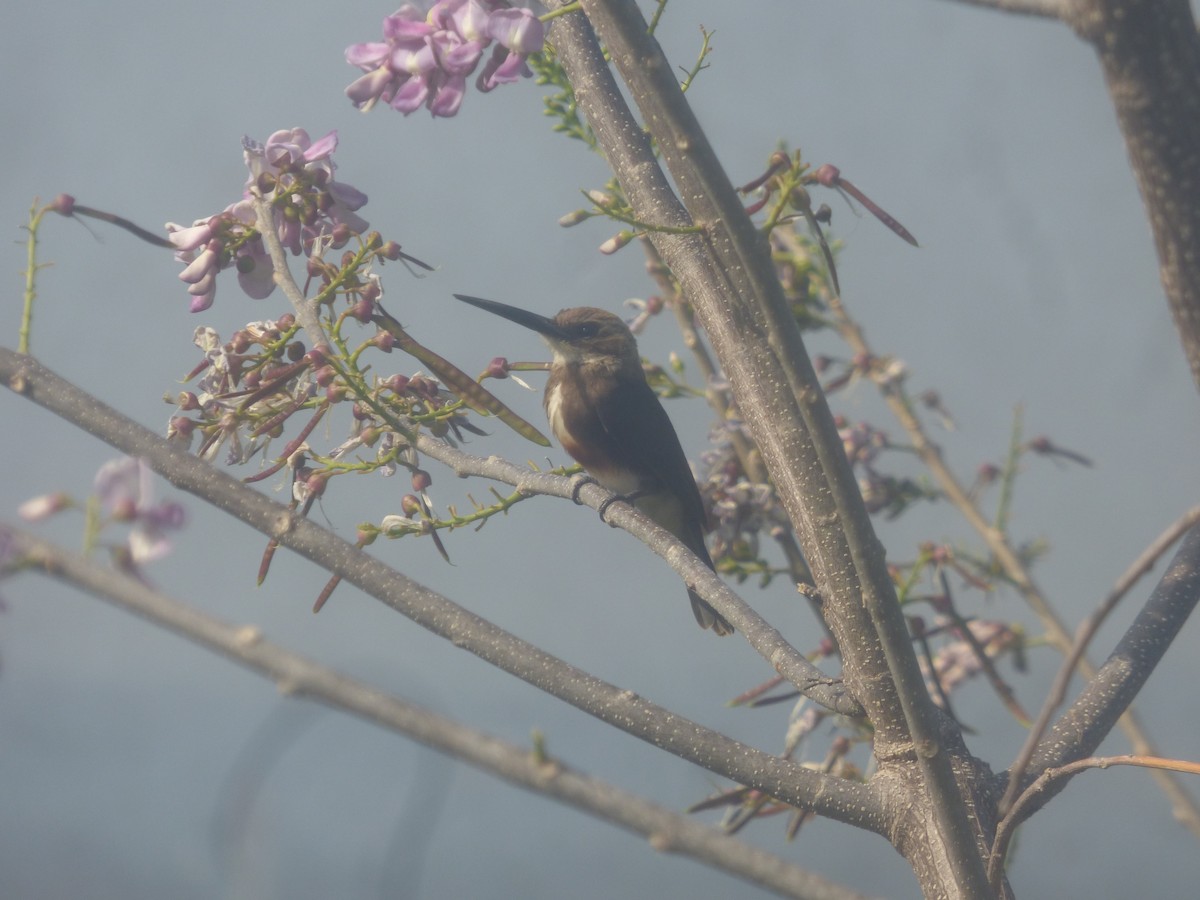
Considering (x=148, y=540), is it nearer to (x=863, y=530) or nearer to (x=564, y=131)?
(x=863, y=530)

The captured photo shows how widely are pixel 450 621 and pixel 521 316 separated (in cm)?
168

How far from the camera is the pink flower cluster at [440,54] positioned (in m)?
1.14

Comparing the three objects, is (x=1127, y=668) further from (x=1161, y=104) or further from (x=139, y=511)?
(x=139, y=511)

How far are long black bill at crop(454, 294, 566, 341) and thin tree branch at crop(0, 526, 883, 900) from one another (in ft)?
5.24

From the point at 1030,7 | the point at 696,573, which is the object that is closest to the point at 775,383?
the point at 696,573

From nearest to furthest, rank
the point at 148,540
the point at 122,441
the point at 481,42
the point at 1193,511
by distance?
the point at 1193,511, the point at 148,540, the point at 122,441, the point at 481,42

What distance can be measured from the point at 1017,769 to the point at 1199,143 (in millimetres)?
374

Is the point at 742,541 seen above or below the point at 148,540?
below

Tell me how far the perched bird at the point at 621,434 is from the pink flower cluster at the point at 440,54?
5.18 feet

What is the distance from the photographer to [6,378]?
912 millimetres

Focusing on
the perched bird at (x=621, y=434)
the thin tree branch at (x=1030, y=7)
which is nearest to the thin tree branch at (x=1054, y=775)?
the thin tree branch at (x=1030, y=7)

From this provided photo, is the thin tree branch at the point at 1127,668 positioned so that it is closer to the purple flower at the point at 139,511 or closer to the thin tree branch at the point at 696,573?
the thin tree branch at the point at 696,573

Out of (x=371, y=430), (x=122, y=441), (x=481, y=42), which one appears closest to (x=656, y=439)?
(x=371, y=430)

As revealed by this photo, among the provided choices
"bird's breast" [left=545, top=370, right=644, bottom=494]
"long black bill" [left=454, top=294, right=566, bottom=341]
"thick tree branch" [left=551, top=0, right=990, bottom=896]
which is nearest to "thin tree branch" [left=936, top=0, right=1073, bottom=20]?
"thick tree branch" [left=551, top=0, right=990, bottom=896]
